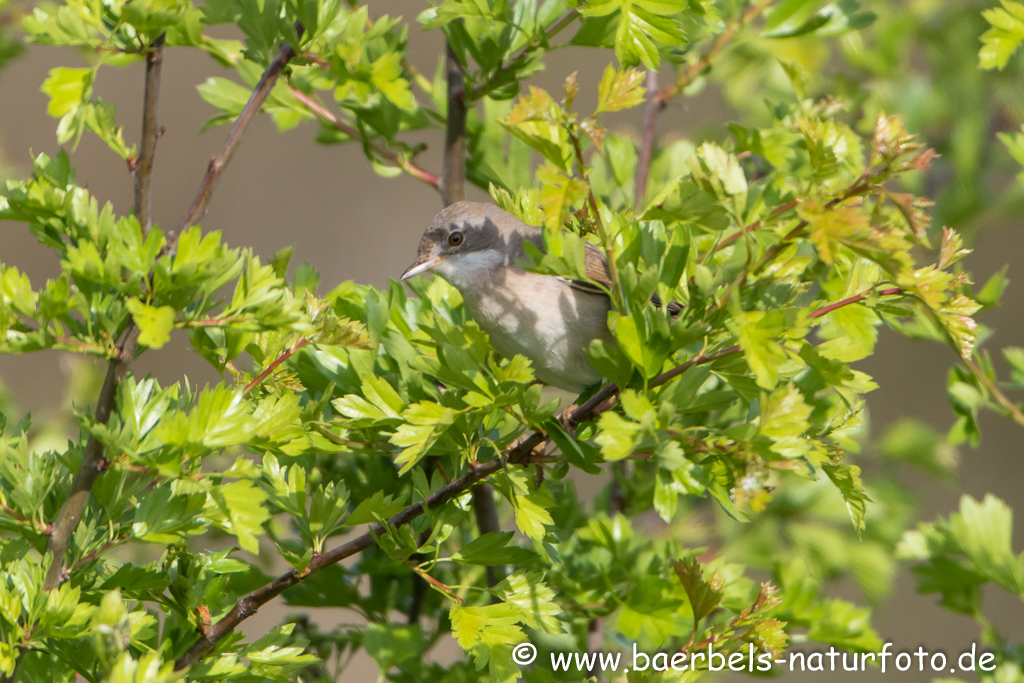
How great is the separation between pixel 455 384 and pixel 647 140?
1.23m

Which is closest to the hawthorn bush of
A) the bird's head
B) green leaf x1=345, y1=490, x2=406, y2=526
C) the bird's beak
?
green leaf x1=345, y1=490, x2=406, y2=526

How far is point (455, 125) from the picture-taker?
1.79 meters

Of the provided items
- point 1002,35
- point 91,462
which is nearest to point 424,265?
point 91,462

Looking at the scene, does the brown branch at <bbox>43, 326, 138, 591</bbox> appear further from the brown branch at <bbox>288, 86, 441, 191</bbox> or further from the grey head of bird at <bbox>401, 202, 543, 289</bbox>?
the grey head of bird at <bbox>401, 202, 543, 289</bbox>

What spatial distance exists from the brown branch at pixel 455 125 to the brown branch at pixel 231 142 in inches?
16.6

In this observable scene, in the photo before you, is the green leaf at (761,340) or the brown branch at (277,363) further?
the brown branch at (277,363)

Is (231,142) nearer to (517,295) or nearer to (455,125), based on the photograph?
(455,125)

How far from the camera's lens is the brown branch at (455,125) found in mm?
1781

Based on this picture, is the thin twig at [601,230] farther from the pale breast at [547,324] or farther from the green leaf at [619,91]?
the pale breast at [547,324]

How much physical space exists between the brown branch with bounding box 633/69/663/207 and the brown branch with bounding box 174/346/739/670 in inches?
36.4

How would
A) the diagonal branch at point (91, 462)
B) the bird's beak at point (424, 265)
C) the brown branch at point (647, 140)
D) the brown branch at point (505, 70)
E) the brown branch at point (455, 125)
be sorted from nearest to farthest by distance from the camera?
the diagonal branch at point (91, 462)
the brown branch at point (505, 70)
the brown branch at point (455, 125)
the brown branch at point (647, 140)
the bird's beak at point (424, 265)

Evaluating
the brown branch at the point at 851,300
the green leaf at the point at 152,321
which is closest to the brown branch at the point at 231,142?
the green leaf at the point at 152,321

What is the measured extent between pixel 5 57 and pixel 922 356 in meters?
5.10

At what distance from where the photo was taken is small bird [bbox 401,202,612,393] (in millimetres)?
1863
